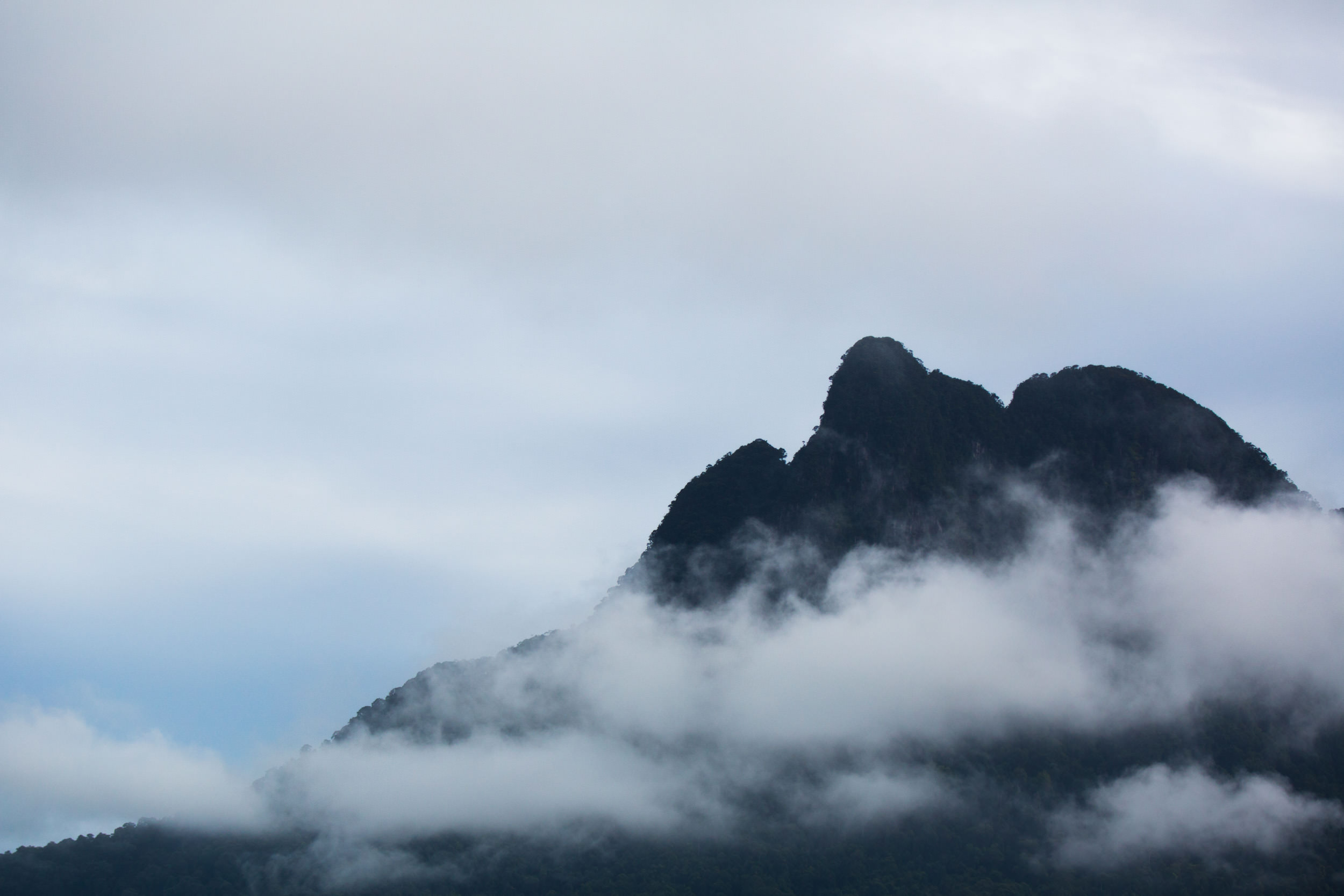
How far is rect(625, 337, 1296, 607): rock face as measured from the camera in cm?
10256

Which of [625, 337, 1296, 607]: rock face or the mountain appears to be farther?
[625, 337, 1296, 607]: rock face

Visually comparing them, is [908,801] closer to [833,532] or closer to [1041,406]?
[833,532]

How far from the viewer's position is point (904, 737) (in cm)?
9000

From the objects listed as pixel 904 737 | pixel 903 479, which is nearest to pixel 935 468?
pixel 903 479

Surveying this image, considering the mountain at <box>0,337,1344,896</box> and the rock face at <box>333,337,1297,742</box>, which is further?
the rock face at <box>333,337,1297,742</box>

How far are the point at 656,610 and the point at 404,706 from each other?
65.8 feet

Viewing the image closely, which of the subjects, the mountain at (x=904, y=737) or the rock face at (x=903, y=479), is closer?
the mountain at (x=904, y=737)

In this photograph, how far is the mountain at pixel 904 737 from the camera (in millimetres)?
79875

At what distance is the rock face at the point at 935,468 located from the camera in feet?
336

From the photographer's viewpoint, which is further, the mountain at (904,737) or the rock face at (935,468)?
the rock face at (935,468)

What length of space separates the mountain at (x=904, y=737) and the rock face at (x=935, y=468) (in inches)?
6.4

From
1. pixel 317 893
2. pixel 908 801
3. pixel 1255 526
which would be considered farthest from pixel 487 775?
pixel 1255 526

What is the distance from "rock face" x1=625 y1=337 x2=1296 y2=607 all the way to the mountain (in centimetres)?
16

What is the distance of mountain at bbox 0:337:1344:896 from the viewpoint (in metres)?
79.9
